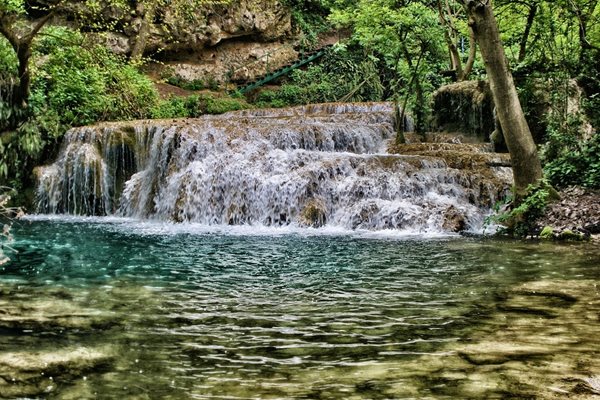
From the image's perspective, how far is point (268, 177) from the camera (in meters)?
12.0

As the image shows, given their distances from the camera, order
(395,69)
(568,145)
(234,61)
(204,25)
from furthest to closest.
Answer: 1. (234,61)
2. (204,25)
3. (395,69)
4. (568,145)

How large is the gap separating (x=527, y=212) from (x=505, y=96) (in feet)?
6.58

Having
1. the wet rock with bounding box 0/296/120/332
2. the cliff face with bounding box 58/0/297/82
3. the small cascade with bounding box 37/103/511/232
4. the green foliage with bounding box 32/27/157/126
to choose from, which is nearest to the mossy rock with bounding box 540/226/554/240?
the small cascade with bounding box 37/103/511/232

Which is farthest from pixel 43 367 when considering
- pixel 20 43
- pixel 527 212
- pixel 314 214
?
pixel 20 43

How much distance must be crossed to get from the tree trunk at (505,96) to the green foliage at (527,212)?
0.45 feet

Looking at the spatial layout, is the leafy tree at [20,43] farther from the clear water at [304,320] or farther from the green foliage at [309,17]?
the green foliage at [309,17]

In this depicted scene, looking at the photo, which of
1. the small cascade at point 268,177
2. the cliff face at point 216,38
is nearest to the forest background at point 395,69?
the small cascade at point 268,177

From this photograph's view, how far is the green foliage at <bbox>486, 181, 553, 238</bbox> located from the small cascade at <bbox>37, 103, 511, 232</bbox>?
854 mm

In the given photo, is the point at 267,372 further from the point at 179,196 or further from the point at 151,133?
the point at 151,133

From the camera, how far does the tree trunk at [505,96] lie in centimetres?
768

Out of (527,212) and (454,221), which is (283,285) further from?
(454,221)

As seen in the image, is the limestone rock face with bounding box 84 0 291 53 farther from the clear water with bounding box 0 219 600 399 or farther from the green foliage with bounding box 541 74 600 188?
the clear water with bounding box 0 219 600 399

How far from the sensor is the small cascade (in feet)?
→ 35.6

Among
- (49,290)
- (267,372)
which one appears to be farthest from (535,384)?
(49,290)
